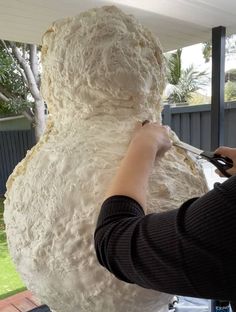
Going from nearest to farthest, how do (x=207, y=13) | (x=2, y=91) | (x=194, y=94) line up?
(x=207, y=13)
(x=2, y=91)
(x=194, y=94)

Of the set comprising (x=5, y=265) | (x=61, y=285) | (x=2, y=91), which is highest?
(x=2, y=91)

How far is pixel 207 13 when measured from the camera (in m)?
1.37

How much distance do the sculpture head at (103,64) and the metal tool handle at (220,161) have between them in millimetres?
184

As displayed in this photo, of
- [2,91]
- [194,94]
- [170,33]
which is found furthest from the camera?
[194,94]

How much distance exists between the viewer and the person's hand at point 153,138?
0.59 m

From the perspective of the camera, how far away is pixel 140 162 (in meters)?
0.56

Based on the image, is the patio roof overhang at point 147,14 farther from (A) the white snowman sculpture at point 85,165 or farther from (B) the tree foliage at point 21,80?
(B) the tree foliage at point 21,80

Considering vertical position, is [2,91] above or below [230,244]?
above

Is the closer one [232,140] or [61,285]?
[61,285]

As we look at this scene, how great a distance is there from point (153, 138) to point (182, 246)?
240mm

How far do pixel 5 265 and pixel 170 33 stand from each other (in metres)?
2.00

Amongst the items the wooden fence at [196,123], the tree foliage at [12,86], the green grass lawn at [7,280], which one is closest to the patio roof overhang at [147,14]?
the wooden fence at [196,123]

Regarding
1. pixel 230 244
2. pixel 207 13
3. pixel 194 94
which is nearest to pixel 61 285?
pixel 230 244

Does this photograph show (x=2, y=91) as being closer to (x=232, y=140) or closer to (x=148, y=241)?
(x=232, y=140)
